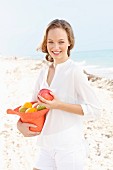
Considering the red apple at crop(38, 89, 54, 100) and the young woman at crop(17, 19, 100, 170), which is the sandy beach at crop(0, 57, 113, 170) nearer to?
the young woman at crop(17, 19, 100, 170)

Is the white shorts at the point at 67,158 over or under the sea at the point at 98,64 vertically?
over

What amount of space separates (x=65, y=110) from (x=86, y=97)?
144mm

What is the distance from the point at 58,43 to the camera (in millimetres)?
2244

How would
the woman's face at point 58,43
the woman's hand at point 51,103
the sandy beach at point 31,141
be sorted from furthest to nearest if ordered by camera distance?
the sandy beach at point 31,141 < the woman's face at point 58,43 < the woman's hand at point 51,103

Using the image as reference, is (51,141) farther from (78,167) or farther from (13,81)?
(13,81)

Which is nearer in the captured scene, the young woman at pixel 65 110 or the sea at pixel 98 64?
the young woman at pixel 65 110

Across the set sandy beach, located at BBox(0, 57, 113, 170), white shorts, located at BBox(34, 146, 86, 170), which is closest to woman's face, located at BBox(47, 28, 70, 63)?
white shorts, located at BBox(34, 146, 86, 170)

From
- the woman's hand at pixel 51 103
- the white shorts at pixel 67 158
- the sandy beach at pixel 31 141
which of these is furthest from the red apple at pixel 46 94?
the sandy beach at pixel 31 141

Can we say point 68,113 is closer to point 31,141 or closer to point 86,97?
point 86,97

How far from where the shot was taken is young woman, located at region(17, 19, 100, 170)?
217 centimetres

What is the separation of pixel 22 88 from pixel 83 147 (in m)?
6.62

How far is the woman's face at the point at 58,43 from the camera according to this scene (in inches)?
88.1

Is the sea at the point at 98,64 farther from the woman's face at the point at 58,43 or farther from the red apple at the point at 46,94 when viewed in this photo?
the red apple at the point at 46,94

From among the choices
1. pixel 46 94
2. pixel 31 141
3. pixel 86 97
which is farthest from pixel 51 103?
pixel 31 141
